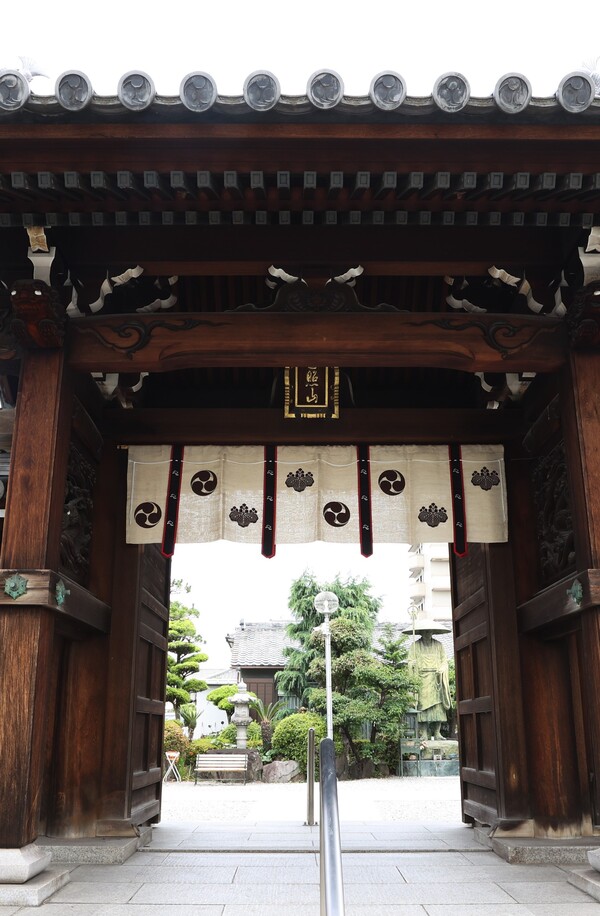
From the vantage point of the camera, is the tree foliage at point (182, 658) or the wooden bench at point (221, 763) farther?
the tree foliage at point (182, 658)

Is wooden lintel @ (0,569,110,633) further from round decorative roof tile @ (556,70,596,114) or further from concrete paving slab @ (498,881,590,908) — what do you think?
round decorative roof tile @ (556,70,596,114)

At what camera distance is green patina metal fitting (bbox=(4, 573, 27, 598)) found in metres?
4.43

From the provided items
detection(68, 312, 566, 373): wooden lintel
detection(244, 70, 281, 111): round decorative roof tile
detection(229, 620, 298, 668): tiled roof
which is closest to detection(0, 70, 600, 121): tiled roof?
detection(244, 70, 281, 111): round decorative roof tile

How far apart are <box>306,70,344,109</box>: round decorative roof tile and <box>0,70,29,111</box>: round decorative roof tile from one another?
1.45m

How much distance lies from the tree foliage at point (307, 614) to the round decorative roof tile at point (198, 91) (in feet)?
66.6

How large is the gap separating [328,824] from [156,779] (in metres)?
5.09

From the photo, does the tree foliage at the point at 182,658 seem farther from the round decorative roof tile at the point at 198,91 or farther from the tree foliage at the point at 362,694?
the round decorative roof tile at the point at 198,91

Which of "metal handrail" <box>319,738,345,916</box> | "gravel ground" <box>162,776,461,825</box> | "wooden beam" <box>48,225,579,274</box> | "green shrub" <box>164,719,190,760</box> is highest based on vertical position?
"wooden beam" <box>48,225,579,274</box>

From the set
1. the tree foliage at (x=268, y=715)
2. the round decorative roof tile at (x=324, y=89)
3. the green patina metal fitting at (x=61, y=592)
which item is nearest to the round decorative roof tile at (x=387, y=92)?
the round decorative roof tile at (x=324, y=89)

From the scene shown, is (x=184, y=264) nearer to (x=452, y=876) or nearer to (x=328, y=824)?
(x=328, y=824)

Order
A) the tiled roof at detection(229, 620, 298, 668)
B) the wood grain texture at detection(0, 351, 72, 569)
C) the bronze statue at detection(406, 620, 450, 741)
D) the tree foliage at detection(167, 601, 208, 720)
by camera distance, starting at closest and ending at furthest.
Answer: the wood grain texture at detection(0, 351, 72, 569) → the bronze statue at detection(406, 620, 450, 741) → the tree foliage at detection(167, 601, 208, 720) → the tiled roof at detection(229, 620, 298, 668)

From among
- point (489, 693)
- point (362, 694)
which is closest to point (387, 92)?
point (489, 693)

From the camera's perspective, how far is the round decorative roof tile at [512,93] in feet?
12.6

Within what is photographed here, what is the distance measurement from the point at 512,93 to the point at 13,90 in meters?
2.55
